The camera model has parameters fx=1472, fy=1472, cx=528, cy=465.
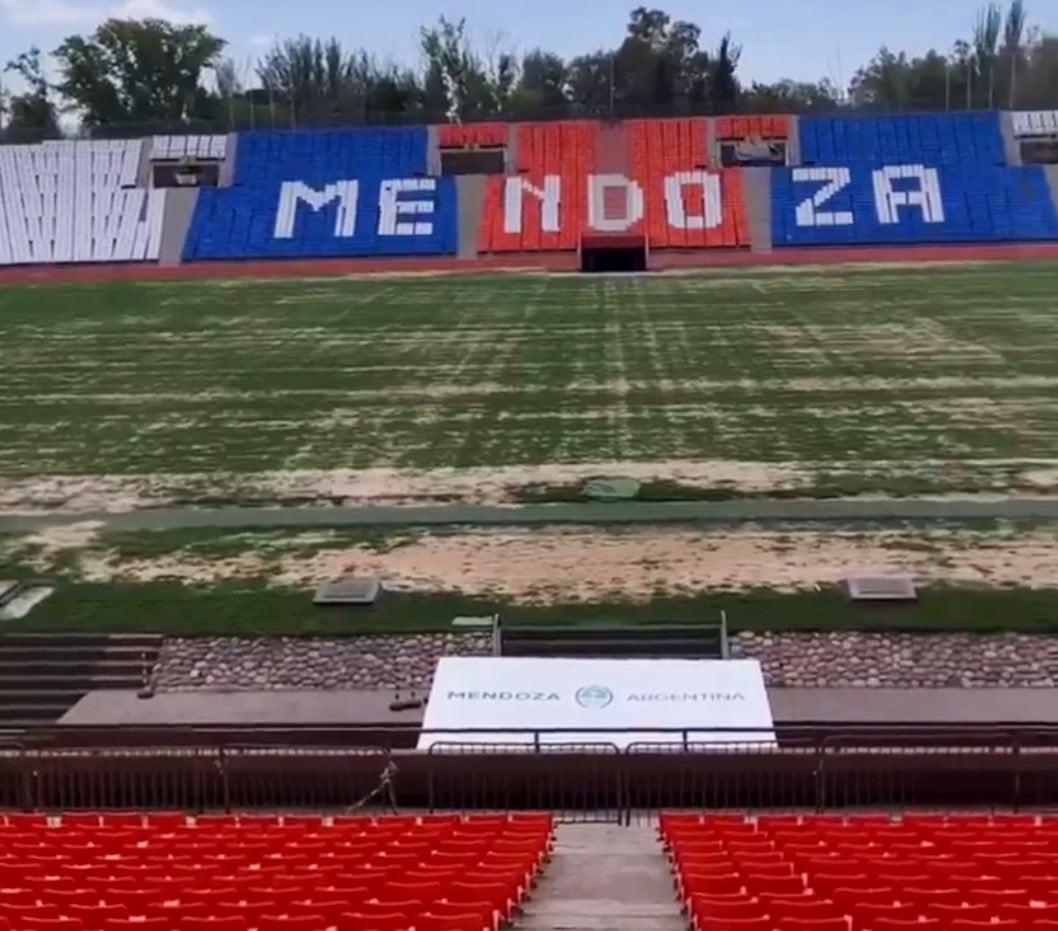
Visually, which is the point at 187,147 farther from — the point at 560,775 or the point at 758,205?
the point at 560,775

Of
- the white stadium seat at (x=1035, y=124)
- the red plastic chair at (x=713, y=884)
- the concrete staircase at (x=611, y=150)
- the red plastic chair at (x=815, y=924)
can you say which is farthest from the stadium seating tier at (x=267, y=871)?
the white stadium seat at (x=1035, y=124)

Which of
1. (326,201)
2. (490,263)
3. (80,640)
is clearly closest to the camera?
(80,640)

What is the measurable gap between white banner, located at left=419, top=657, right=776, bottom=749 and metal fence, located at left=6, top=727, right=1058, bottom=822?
72 cm

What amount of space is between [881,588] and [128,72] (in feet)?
334

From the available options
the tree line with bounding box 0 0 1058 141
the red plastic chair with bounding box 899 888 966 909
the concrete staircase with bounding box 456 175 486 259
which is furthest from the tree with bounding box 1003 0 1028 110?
the red plastic chair with bounding box 899 888 966 909

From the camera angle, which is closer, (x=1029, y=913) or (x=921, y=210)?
(x=1029, y=913)

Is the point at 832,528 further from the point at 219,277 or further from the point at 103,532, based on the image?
the point at 219,277

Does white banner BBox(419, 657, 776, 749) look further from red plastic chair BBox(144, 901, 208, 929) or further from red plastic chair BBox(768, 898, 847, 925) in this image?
red plastic chair BBox(144, 901, 208, 929)

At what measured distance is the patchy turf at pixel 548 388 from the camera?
24.7m

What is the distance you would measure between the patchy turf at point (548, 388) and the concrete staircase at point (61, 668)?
616cm

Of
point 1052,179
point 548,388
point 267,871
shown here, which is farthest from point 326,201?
point 267,871

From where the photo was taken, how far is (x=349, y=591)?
18453 millimetres

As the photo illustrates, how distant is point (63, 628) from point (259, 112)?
294ft

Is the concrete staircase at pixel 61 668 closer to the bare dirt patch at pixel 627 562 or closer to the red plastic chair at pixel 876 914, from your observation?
the bare dirt patch at pixel 627 562
